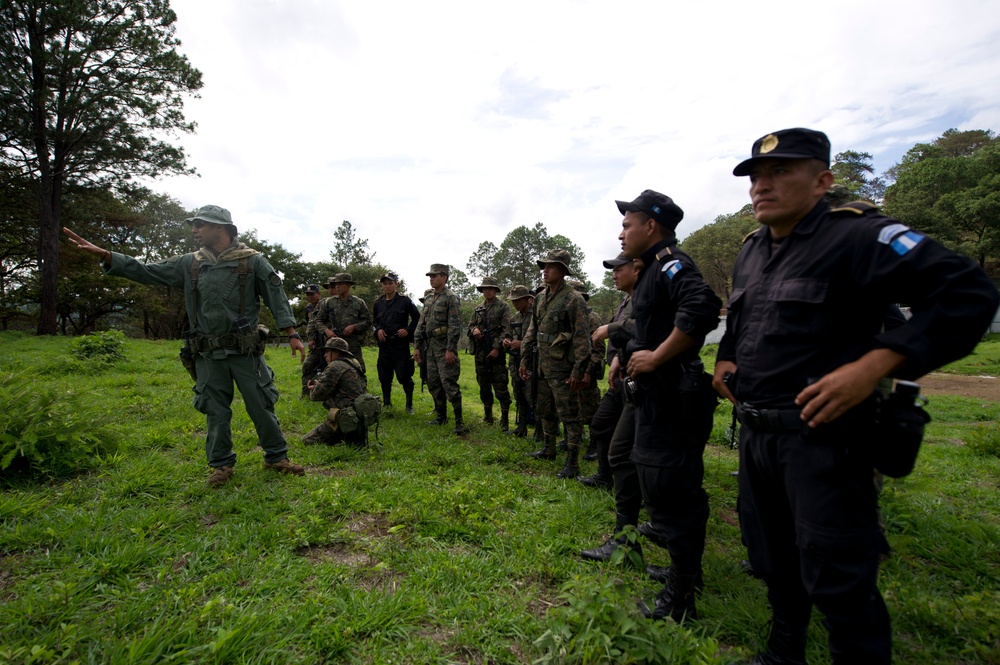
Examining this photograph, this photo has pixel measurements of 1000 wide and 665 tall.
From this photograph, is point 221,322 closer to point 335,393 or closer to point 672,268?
point 335,393

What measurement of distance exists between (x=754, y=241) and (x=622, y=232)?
0.81 meters

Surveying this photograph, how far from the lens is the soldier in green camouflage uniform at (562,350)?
4801 millimetres

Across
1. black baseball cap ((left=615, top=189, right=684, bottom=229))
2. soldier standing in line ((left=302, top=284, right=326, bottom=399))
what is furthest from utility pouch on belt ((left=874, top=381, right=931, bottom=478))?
soldier standing in line ((left=302, top=284, right=326, bottom=399))

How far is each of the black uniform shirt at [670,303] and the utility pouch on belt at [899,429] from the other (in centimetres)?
86

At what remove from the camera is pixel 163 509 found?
3.46m

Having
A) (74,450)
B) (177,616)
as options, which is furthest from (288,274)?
(177,616)

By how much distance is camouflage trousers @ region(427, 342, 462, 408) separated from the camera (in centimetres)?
657

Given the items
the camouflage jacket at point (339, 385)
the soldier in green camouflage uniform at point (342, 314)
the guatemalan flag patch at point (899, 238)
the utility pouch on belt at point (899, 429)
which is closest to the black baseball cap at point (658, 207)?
the guatemalan flag patch at point (899, 238)

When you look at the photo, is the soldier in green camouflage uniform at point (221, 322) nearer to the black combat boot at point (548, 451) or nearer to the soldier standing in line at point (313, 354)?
the black combat boot at point (548, 451)

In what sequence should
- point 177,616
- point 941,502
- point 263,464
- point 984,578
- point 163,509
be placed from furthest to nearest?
point 263,464
point 941,502
point 163,509
point 984,578
point 177,616

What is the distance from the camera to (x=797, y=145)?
1.83m

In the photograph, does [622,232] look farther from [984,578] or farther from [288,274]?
[288,274]

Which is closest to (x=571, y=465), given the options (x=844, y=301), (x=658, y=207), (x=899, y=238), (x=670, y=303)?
(x=670, y=303)

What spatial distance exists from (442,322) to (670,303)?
462 centimetres
